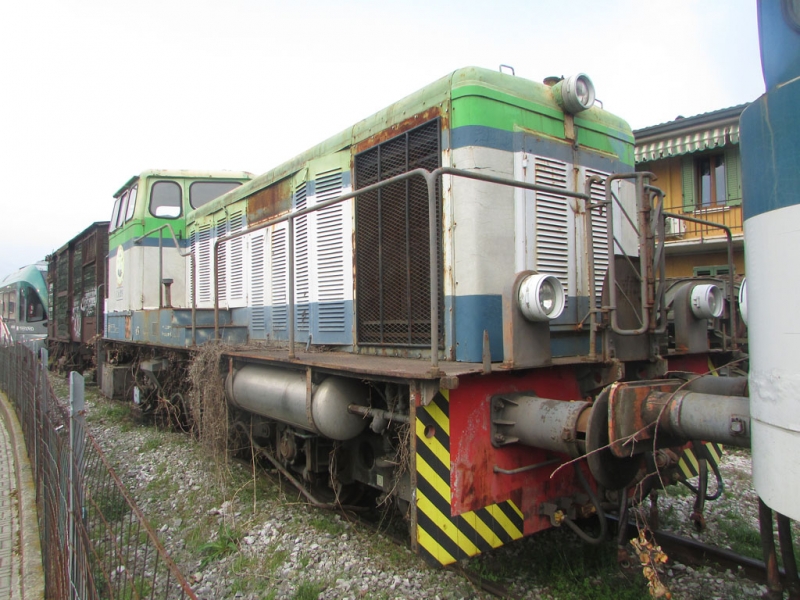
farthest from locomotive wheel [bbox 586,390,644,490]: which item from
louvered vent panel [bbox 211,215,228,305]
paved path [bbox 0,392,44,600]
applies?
louvered vent panel [bbox 211,215,228,305]

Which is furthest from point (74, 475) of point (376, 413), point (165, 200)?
point (165, 200)

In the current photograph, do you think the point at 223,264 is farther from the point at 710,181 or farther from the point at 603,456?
the point at 710,181

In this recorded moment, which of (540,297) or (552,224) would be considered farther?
(552,224)

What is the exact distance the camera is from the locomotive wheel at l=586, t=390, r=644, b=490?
267 centimetres

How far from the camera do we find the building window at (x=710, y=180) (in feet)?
43.1

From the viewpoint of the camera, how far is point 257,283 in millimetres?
6164

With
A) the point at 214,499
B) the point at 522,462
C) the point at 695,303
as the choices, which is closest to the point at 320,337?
the point at 214,499

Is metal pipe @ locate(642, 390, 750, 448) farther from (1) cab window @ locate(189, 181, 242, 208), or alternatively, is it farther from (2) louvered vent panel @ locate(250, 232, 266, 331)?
(1) cab window @ locate(189, 181, 242, 208)

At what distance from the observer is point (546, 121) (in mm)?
4004

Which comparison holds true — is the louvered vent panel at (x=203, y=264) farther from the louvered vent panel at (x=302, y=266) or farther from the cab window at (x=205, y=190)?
the louvered vent panel at (x=302, y=266)

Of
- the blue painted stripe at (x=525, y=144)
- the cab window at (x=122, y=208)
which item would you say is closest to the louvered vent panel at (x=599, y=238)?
the blue painted stripe at (x=525, y=144)

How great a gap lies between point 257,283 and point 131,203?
3.66 meters

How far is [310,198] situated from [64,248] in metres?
12.0

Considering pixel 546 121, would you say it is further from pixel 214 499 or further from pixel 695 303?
pixel 214 499
